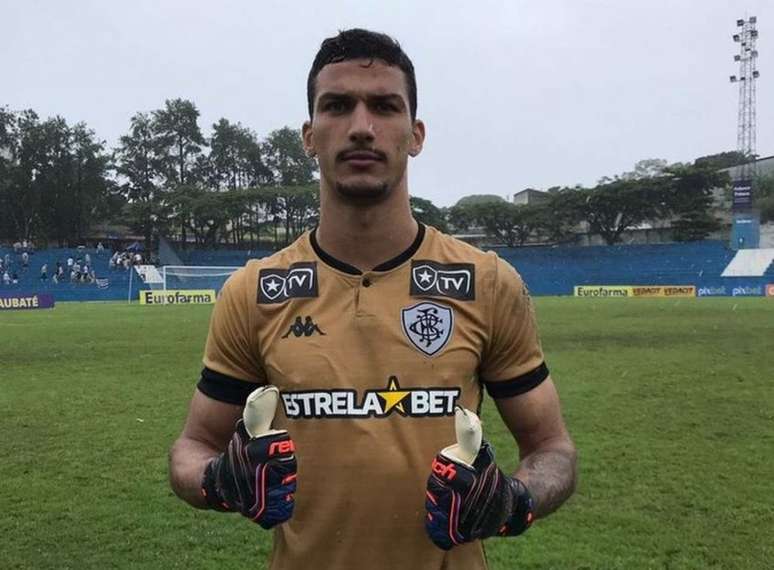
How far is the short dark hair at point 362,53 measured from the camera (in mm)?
2271

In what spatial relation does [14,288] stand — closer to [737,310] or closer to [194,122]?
[194,122]

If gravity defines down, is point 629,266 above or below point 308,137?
below

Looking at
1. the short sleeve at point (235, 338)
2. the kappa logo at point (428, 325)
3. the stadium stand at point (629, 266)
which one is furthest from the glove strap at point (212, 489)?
the stadium stand at point (629, 266)

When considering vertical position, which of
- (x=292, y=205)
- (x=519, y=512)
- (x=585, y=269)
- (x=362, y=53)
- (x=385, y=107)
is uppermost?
(x=292, y=205)

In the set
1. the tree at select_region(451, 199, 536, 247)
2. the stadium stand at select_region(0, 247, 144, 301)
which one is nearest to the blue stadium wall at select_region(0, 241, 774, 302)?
the stadium stand at select_region(0, 247, 144, 301)

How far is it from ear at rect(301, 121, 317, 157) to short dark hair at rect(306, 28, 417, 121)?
0.05 metres

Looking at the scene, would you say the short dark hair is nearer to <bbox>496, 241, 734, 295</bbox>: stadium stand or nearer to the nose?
the nose

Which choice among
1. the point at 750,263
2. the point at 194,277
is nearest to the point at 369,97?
the point at 194,277

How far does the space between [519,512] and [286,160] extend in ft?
270

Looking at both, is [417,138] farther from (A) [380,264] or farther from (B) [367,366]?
(B) [367,366]

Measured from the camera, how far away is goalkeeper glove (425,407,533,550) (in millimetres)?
1767

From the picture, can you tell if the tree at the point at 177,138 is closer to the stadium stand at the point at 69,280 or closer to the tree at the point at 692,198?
the stadium stand at the point at 69,280

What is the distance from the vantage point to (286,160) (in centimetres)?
8225

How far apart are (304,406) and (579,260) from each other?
61.8 metres
